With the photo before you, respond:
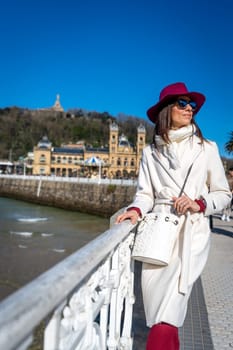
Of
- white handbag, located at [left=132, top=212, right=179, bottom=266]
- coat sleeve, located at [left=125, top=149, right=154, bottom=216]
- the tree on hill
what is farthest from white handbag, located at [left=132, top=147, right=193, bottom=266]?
the tree on hill

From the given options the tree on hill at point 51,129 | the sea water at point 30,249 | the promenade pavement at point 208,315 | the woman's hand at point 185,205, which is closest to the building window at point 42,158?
the tree on hill at point 51,129

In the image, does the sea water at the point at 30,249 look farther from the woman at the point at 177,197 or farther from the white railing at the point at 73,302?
the woman at the point at 177,197

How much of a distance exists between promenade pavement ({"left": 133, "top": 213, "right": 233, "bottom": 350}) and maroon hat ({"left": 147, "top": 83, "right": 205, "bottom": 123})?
2082mm

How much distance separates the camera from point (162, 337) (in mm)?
1735

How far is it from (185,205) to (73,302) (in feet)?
3.04

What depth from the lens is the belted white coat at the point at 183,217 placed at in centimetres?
178

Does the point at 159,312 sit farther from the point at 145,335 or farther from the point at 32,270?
the point at 32,270

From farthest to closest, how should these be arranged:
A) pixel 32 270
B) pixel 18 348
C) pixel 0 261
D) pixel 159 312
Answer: pixel 0 261, pixel 32 270, pixel 159 312, pixel 18 348

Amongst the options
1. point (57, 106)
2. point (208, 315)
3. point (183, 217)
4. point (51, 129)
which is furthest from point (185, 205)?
point (57, 106)

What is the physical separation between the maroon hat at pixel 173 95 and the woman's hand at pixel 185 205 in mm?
663

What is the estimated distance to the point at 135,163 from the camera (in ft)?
275

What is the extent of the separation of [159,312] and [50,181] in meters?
38.9

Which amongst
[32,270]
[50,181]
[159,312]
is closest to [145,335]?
[159,312]

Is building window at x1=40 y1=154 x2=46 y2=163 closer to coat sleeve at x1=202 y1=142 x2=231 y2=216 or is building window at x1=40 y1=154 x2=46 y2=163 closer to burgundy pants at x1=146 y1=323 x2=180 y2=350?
coat sleeve at x1=202 y1=142 x2=231 y2=216
